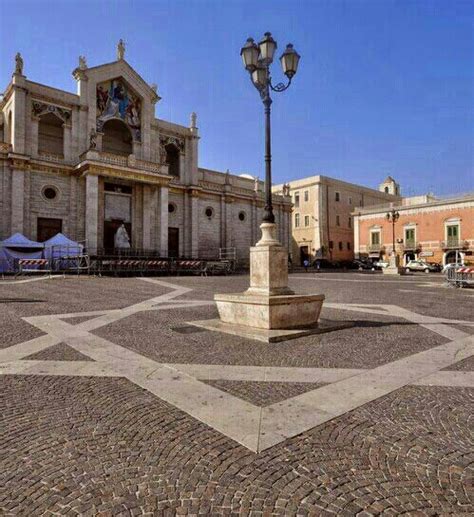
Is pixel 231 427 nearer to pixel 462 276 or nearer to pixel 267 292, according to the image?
pixel 267 292

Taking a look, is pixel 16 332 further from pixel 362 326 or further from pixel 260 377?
pixel 362 326

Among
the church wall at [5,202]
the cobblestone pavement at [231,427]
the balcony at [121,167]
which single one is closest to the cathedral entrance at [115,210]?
the balcony at [121,167]

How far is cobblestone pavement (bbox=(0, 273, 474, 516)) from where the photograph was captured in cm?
190

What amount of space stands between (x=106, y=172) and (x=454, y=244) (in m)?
36.7

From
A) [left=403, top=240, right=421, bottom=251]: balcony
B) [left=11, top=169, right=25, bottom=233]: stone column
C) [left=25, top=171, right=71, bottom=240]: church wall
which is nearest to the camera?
[left=11, top=169, right=25, bottom=233]: stone column

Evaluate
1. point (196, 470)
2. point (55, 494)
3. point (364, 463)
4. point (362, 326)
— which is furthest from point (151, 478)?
point (362, 326)

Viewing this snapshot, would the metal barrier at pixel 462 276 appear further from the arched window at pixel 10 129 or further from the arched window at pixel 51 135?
the arched window at pixel 10 129

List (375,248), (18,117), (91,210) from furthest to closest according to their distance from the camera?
(375,248) → (91,210) → (18,117)

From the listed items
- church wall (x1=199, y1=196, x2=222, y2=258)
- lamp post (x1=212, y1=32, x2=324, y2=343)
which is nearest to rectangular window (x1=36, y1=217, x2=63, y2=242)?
church wall (x1=199, y1=196, x2=222, y2=258)

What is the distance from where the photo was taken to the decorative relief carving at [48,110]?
87.0ft

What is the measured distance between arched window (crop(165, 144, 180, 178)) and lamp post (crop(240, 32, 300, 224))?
29.0 meters

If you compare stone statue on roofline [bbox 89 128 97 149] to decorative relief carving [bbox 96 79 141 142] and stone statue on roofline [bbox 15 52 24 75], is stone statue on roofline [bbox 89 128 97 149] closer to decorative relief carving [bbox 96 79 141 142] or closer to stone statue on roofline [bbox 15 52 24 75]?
decorative relief carving [bbox 96 79 141 142]

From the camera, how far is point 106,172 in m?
26.3

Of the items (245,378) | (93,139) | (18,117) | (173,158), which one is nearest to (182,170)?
(173,158)
